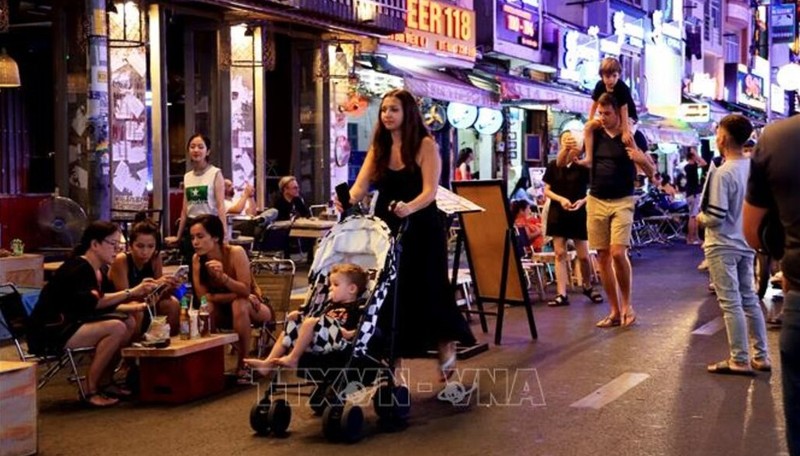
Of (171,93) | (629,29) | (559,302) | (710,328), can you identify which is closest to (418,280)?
(710,328)

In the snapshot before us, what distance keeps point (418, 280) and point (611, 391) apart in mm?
1583

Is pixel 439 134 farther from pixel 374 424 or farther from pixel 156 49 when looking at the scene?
pixel 374 424

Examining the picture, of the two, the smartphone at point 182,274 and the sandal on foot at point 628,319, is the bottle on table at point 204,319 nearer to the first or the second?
the smartphone at point 182,274

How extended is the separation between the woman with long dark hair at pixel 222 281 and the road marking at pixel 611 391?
7.99 ft

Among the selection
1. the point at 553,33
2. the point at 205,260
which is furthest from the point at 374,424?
the point at 553,33

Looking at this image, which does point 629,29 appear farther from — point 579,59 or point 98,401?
point 98,401

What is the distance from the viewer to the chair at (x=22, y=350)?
6.73 meters

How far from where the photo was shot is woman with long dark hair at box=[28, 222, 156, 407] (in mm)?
6703

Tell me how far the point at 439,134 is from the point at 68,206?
38.6 ft

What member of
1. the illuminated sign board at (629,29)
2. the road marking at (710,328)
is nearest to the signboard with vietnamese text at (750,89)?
the illuminated sign board at (629,29)

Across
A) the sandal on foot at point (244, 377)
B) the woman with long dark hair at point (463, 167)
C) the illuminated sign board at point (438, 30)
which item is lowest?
the sandal on foot at point (244, 377)

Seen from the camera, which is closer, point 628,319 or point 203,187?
point 203,187

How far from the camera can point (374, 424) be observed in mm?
6191

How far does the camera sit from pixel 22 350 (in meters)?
7.29
